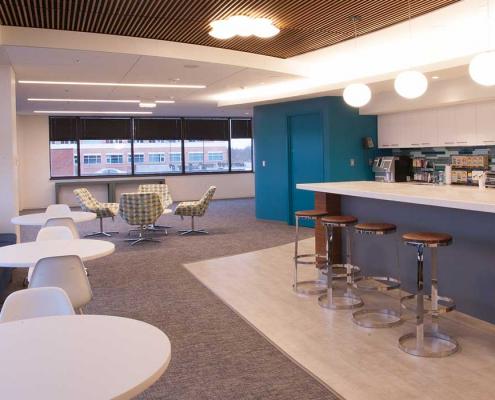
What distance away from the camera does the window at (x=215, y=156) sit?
15.4 meters

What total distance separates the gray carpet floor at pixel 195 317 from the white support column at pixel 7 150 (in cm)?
80

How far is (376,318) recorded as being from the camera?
14.3ft

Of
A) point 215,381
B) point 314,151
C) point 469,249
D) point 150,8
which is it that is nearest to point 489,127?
point 314,151

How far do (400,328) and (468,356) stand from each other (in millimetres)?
667

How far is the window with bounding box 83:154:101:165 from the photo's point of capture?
548 inches

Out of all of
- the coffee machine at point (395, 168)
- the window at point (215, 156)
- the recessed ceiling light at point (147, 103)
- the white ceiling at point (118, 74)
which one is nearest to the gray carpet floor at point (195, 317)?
the coffee machine at point (395, 168)

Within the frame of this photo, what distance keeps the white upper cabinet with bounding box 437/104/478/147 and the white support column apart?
20.0 ft

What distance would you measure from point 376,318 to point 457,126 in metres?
4.35

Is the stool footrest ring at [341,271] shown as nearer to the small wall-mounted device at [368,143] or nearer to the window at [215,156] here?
the small wall-mounted device at [368,143]

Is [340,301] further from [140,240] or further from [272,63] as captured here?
[140,240]

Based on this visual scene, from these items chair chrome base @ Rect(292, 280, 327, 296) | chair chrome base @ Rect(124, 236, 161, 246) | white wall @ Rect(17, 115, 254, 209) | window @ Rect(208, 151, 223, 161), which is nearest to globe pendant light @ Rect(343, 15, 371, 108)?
chair chrome base @ Rect(292, 280, 327, 296)

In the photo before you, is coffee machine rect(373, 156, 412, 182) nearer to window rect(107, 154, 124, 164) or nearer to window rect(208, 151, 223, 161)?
window rect(208, 151, 223, 161)

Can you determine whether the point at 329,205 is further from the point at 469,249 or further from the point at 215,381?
the point at 215,381

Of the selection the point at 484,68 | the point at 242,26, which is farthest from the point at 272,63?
the point at 484,68
